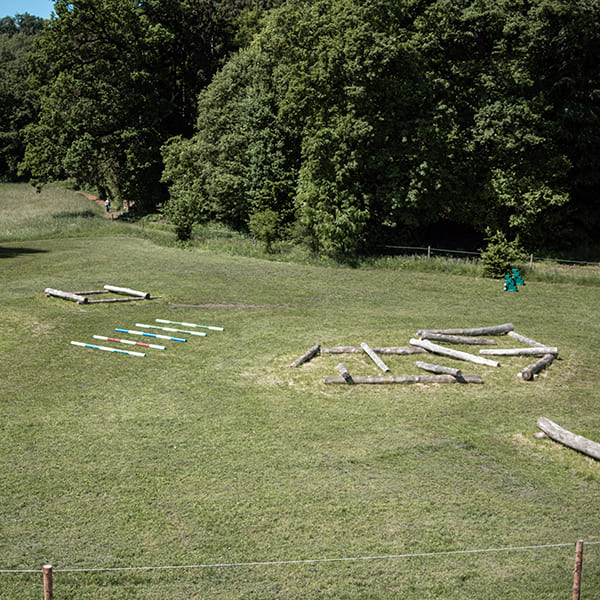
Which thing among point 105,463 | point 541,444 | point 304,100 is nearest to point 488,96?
point 304,100

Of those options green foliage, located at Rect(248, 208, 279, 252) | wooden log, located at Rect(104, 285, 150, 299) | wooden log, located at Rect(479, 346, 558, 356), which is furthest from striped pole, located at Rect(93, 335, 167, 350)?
green foliage, located at Rect(248, 208, 279, 252)

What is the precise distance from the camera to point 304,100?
37.2m

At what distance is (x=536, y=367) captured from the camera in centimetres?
1712

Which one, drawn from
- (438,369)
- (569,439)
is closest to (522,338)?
(438,369)

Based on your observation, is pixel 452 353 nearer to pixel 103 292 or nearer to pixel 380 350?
pixel 380 350

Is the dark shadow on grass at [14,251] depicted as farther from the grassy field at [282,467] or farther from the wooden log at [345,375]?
the wooden log at [345,375]

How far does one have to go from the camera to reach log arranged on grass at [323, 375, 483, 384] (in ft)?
53.3

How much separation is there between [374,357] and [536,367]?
4.41 metres

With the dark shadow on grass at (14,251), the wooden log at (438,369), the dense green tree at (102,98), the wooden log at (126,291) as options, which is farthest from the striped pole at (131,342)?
the dense green tree at (102,98)

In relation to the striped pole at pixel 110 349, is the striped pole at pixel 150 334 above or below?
above

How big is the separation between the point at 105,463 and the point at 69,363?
6.77 meters

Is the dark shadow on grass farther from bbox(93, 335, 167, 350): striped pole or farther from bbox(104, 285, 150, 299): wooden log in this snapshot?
bbox(93, 335, 167, 350): striped pole

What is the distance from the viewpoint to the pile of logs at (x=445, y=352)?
16391 mm

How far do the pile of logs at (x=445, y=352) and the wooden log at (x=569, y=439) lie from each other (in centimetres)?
340
